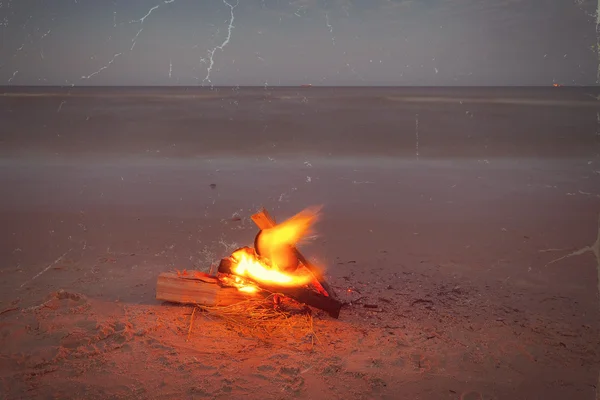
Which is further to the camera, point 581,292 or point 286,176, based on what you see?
point 286,176

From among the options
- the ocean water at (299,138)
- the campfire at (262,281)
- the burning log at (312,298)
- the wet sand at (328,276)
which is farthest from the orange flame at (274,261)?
the ocean water at (299,138)

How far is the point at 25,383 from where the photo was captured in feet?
11.1

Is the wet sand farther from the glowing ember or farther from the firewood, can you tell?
the glowing ember

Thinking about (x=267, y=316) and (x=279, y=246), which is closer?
(x=267, y=316)

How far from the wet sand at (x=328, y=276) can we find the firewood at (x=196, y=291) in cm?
15

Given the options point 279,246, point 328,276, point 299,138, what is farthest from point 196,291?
point 299,138

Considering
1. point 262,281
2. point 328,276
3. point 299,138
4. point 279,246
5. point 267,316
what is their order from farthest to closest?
point 299,138 < point 328,276 < point 279,246 < point 262,281 < point 267,316

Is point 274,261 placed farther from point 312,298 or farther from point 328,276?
point 328,276

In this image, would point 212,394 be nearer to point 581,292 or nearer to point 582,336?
point 582,336

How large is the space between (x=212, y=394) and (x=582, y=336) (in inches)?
134

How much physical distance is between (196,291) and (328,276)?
1744 millimetres

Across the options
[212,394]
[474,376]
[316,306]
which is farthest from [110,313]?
[474,376]

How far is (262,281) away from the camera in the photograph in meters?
4.43

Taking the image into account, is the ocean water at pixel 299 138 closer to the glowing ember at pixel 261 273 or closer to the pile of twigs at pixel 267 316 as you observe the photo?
the glowing ember at pixel 261 273
